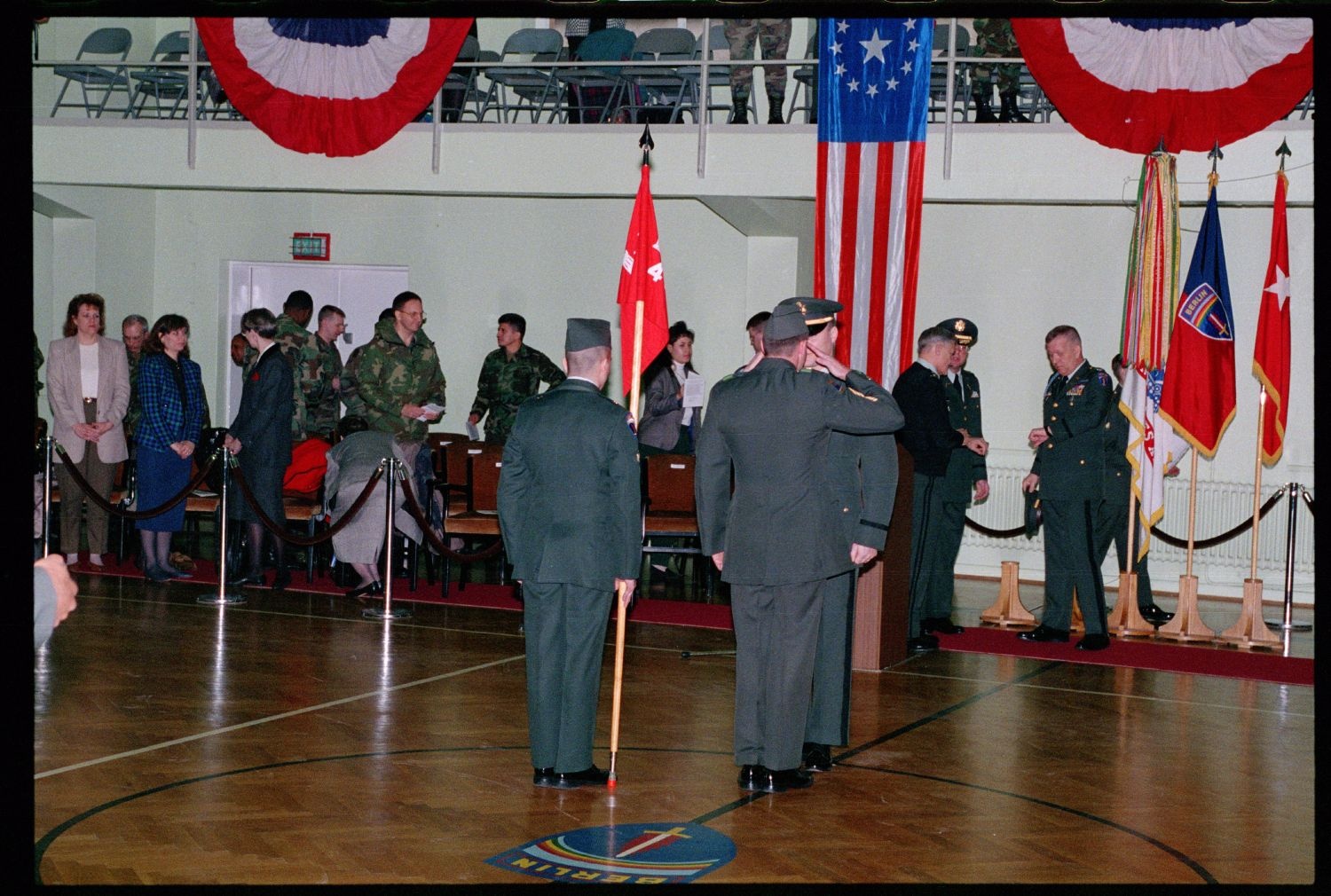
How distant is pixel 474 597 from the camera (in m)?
9.59

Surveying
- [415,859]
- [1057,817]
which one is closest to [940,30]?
[1057,817]

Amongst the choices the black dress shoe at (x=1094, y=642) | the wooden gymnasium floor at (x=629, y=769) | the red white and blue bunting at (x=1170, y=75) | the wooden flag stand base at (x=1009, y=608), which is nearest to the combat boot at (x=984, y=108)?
the red white and blue bunting at (x=1170, y=75)

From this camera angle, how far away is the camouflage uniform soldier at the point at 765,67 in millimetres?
11258

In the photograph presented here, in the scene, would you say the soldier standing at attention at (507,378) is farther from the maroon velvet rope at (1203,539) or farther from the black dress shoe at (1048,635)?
the black dress shoe at (1048,635)

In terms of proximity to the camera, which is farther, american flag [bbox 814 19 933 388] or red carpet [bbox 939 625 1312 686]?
red carpet [bbox 939 625 1312 686]

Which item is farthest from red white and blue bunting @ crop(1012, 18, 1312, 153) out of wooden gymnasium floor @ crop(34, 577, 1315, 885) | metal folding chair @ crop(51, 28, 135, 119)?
metal folding chair @ crop(51, 28, 135, 119)

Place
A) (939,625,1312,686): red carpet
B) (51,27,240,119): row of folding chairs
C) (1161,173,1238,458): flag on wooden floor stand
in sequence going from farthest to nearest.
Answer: (51,27,240,119): row of folding chairs < (1161,173,1238,458): flag on wooden floor stand < (939,625,1312,686): red carpet

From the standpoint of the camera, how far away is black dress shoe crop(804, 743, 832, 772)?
5.48 m

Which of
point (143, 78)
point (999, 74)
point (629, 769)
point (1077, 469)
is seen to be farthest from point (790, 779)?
point (143, 78)

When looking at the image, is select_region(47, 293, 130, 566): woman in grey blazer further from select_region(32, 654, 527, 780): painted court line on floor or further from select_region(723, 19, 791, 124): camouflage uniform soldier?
select_region(723, 19, 791, 124): camouflage uniform soldier

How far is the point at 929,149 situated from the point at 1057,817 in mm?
6221

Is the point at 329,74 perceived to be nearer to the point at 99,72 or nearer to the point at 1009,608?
the point at 99,72

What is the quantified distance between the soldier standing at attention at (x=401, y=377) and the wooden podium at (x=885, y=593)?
A: 3178 mm

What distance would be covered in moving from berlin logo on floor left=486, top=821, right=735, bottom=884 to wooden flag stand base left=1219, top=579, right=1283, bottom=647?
4.97 meters
